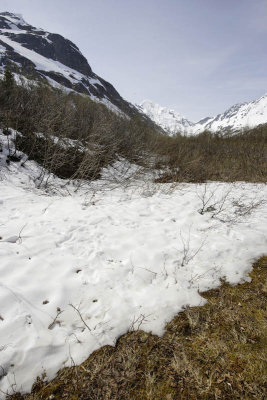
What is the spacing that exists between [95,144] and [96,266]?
19.1 ft

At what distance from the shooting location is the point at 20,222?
3.55m

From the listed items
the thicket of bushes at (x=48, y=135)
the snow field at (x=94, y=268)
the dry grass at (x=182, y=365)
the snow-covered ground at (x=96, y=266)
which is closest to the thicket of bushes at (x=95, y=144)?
the thicket of bushes at (x=48, y=135)

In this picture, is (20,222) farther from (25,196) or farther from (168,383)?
(168,383)

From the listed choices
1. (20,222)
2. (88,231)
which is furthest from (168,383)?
(20,222)

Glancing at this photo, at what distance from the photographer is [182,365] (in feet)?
5.33

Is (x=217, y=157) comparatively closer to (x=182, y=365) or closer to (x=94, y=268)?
(x=94, y=268)

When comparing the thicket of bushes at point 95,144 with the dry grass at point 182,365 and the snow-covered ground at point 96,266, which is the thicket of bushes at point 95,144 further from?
the dry grass at point 182,365

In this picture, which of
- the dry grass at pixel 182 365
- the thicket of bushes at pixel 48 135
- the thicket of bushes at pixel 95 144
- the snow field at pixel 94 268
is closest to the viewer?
the dry grass at pixel 182 365

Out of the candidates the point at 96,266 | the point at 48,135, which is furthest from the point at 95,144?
the point at 96,266

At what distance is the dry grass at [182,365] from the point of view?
145 centimetres

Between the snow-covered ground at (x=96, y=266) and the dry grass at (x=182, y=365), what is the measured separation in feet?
0.40

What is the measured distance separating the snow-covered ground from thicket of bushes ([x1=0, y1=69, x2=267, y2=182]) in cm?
225

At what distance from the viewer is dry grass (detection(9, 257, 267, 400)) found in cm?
145

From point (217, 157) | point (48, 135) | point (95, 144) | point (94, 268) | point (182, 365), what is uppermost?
point (217, 157)
